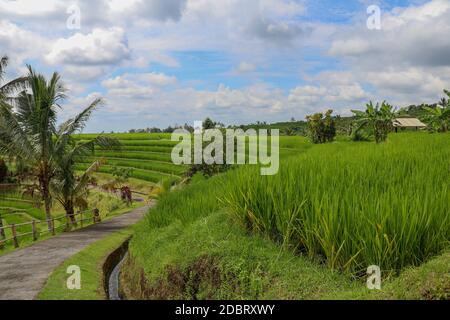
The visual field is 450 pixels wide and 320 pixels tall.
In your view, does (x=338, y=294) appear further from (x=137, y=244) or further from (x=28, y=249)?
(x=28, y=249)

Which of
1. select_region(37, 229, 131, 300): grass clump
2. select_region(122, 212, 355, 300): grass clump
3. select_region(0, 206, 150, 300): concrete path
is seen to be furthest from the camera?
select_region(0, 206, 150, 300): concrete path

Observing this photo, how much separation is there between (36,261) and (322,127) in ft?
144

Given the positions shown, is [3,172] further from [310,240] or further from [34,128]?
[310,240]

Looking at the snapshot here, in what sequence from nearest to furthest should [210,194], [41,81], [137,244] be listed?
Answer: [210,194], [137,244], [41,81]

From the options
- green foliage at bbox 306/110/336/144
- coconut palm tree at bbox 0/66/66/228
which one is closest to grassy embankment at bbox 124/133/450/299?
coconut palm tree at bbox 0/66/66/228

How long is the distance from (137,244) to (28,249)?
3.92m

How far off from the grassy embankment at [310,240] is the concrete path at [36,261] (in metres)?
1.96

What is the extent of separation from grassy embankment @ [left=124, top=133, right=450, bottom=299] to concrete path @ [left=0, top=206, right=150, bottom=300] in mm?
1962

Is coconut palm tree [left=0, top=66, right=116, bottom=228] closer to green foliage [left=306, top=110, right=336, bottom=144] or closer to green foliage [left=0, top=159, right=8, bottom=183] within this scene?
green foliage [left=0, top=159, right=8, bottom=183]

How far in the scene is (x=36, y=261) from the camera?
410 inches

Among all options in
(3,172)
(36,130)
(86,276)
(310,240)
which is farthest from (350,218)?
(3,172)

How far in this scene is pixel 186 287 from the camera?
7027mm

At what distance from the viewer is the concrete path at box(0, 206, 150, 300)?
7.87 m

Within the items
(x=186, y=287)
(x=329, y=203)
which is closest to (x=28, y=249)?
(x=186, y=287)
